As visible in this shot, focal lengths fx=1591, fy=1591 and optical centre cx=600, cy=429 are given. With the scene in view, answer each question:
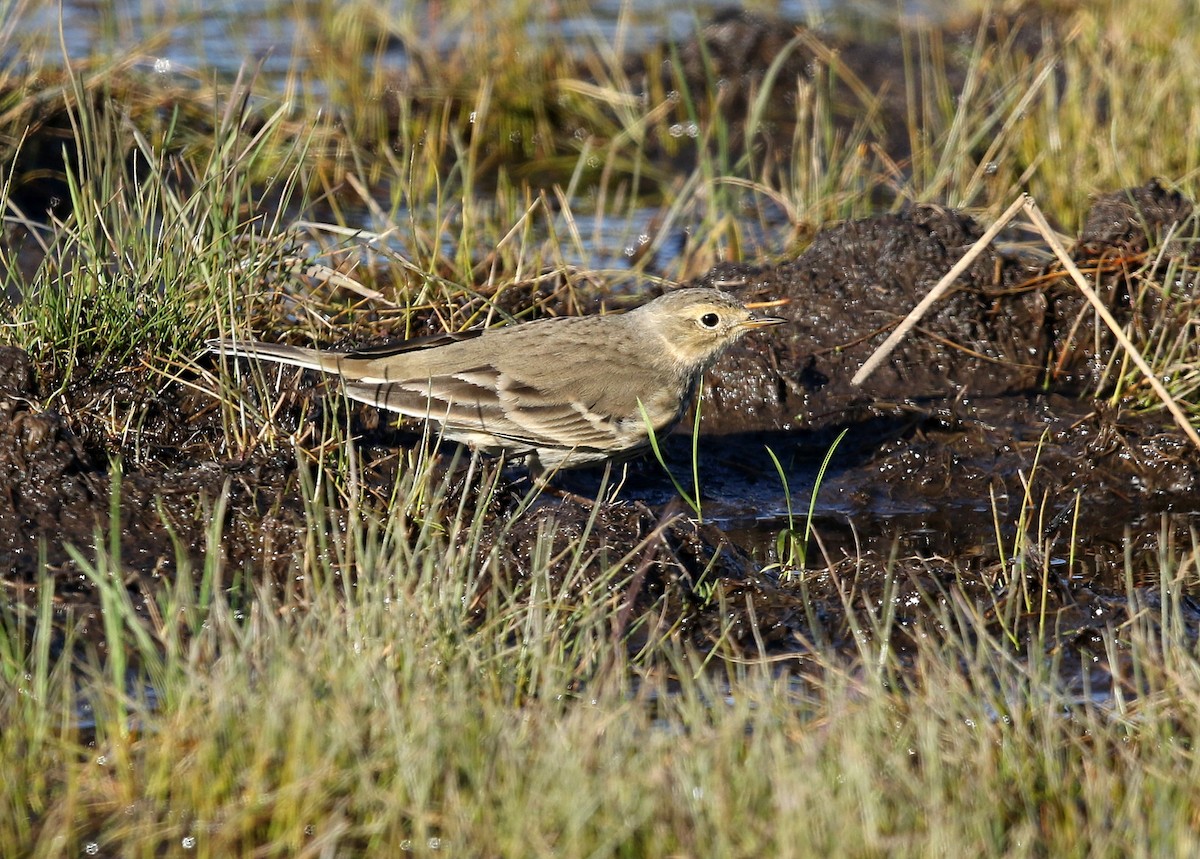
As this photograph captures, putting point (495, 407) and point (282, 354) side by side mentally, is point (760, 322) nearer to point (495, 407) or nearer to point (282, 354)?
point (495, 407)

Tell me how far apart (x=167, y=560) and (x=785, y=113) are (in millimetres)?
7841

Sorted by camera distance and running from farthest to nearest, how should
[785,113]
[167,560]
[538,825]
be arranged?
[785,113], [167,560], [538,825]

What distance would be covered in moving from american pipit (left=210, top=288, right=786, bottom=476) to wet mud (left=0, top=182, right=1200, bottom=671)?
20cm

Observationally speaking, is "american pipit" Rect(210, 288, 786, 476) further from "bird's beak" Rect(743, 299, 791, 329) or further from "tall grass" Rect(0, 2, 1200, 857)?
"tall grass" Rect(0, 2, 1200, 857)

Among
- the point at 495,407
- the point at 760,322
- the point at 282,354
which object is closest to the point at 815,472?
the point at 760,322

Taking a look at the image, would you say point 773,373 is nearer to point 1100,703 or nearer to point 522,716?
point 1100,703

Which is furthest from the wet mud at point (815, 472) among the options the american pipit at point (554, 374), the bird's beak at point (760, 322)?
the bird's beak at point (760, 322)

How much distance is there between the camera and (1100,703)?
4676 mm

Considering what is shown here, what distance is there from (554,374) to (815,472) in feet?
4.49

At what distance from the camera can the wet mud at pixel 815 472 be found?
5.36 meters

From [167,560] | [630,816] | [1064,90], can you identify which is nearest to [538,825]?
[630,816]

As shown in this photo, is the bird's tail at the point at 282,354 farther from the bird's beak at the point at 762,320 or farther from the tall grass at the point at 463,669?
the bird's beak at the point at 762,320

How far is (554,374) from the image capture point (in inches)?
245

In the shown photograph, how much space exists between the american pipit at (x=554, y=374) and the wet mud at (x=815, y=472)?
0.66 feet
